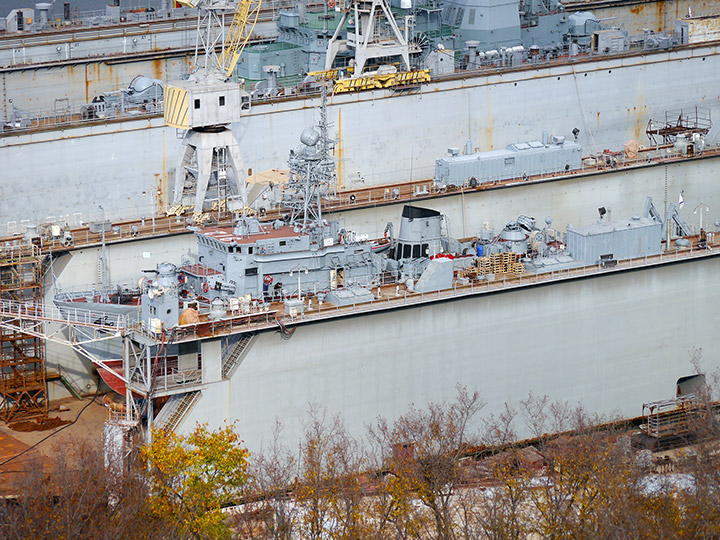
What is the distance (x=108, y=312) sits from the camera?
6341 centimetres

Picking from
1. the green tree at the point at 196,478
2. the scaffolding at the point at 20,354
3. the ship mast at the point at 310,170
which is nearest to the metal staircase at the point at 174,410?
the green tree at the point at 196,478

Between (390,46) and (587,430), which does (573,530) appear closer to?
(587,430)

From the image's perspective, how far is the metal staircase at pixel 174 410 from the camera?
6000cm

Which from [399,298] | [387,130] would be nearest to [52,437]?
[399,298]

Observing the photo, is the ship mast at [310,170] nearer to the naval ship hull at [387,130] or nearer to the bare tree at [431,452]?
the bare tree at [431,452]

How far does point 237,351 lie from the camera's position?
61.3 meters

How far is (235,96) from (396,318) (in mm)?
19262

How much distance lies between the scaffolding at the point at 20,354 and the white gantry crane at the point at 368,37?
26.1 m

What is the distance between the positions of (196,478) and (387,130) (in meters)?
37.1

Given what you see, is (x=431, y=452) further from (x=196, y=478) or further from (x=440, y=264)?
(x=440, y=264)

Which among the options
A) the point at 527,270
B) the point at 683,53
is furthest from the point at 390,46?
the point at 527,270

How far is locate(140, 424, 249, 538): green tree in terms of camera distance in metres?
54.3

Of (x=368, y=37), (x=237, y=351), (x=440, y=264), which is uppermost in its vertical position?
(x=368, y=37)

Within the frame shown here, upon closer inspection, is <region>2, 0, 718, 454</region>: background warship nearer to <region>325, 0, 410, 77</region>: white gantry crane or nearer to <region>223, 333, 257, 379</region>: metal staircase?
<region>223, 333, 257, 379</region>: metal staircase
